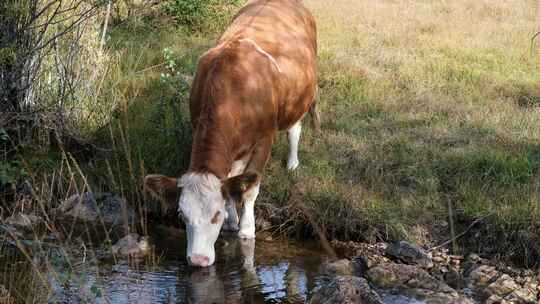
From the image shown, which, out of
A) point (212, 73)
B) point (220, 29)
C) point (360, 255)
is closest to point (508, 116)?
point (360, 255)

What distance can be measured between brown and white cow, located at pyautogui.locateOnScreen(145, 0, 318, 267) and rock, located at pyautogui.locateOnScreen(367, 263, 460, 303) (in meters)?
1.12

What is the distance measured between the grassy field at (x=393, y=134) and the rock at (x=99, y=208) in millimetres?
146

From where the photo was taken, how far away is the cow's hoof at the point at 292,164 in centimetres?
764

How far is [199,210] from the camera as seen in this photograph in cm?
571

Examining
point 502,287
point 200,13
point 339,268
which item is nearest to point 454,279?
point 502,287

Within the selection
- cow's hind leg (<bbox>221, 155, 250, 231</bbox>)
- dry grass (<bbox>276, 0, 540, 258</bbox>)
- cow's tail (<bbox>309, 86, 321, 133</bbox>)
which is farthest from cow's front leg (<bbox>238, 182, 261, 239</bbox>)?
cow's tail (<bbox>309, 86, 321, 133</bbox>)

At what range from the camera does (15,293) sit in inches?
213

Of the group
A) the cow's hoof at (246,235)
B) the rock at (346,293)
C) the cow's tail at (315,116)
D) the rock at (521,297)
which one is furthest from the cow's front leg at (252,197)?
the rock at (521,297)

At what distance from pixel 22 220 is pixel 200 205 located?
5.98ft

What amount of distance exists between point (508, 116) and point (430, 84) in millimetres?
1324

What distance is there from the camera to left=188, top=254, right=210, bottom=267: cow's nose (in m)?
5.68

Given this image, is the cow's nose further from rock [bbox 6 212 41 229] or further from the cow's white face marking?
rock [bbox 6 212 41 229]

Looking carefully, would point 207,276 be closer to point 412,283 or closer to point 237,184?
point 237,184

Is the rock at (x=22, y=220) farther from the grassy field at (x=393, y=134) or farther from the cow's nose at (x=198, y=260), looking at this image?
the cow's nose at (x=198, y=260)
